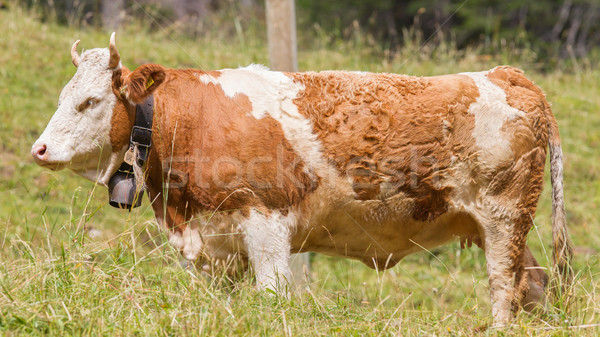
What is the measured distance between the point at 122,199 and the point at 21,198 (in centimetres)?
310

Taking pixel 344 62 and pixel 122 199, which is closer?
pixel 122 199

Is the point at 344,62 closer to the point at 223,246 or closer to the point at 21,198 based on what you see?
the point at 21,198

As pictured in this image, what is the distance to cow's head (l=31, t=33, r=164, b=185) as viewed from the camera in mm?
3426

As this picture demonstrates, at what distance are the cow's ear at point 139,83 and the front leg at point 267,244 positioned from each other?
0.86 meters

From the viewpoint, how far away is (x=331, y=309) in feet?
10.6

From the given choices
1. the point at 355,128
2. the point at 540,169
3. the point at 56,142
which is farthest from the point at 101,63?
the point at 540,169

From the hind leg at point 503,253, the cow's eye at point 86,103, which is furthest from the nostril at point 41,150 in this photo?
the hind leg at point 503,253

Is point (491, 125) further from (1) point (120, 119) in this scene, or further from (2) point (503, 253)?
(1) point (120, 119)

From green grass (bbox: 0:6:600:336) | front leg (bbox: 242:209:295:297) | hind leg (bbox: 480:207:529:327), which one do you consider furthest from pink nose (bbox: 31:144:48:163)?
hind leg (bbox: 480:207:529:327)

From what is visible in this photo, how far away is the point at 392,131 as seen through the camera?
369 centimetres

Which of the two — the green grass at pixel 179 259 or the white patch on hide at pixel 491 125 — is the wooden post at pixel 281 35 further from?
the white patch on hide at pixel 491 125

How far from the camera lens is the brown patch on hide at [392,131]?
144 inches

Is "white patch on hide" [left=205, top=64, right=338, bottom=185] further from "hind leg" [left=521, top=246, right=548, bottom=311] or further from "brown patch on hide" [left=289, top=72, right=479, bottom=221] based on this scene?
"hind leg" [left=521, top=246, right=548, bottom=311]

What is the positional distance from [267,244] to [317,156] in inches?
22.0
